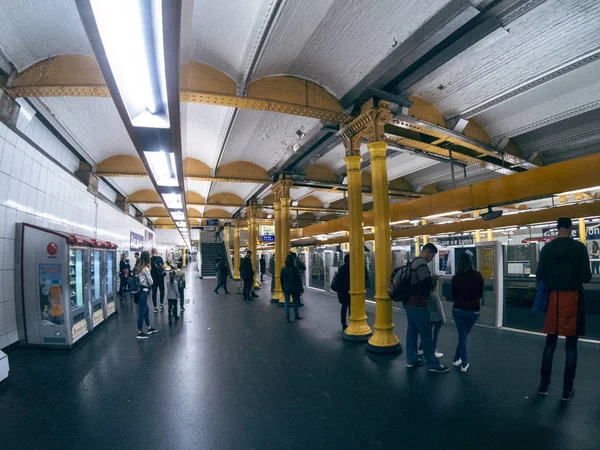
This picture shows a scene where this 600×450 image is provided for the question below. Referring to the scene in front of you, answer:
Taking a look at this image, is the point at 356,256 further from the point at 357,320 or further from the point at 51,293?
the point at 51,293

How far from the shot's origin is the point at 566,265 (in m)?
3.21

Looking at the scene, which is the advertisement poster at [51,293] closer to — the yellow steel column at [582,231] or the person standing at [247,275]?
the person standing at [247,275]

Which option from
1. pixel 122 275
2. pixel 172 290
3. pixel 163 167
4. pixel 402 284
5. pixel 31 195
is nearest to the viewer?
pixel 402 284

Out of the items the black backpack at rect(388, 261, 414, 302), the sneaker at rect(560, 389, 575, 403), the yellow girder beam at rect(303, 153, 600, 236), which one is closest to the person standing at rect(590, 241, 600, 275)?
the yellow girder beam at rect(303, 153, 600, 236)

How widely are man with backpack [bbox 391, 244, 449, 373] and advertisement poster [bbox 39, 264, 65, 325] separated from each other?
533 centimetres

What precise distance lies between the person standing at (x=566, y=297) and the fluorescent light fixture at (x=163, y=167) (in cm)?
428

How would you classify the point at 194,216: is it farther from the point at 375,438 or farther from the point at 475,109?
the point at 375,438

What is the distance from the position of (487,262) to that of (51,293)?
836 centimetres

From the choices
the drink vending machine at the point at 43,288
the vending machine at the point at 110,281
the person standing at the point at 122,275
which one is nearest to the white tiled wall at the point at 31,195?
the drink vending machine at the point at 43,288

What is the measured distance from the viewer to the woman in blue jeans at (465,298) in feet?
13.3

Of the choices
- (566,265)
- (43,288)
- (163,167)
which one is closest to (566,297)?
(566,265)

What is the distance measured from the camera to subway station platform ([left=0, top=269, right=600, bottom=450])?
2611mm

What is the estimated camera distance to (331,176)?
10.0 m

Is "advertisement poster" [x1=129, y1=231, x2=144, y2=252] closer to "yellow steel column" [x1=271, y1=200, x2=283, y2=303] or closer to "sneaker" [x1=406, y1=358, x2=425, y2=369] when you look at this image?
"yellow steel column" [x1=271, y1=200, x2=283, y2=303]
